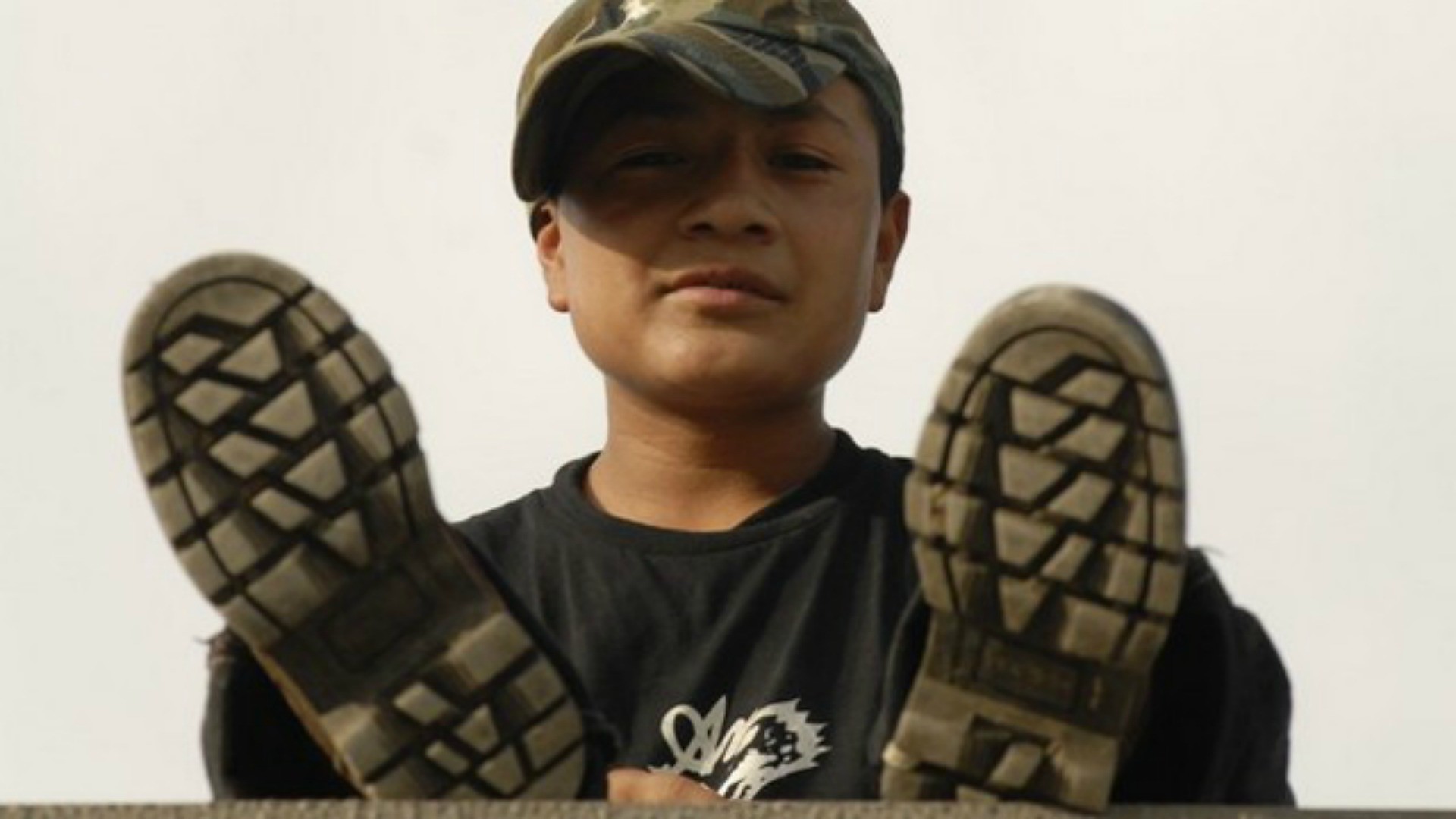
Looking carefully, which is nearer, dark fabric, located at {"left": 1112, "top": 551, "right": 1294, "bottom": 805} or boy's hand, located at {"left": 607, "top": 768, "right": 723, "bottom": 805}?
dark fabric, located at {"left": 1112, "top": 551, "right": 1294, "bottom": 805}

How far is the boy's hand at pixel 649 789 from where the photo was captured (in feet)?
18.8

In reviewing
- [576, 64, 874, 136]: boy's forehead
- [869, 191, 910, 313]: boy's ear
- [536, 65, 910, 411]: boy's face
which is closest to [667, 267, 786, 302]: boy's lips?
[536, 65, 910, 411]: boy's face

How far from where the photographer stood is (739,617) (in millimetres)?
6297

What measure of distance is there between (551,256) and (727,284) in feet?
1.46

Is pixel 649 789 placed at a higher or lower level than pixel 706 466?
lower

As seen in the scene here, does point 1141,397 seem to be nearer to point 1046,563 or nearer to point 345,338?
point 1046,563

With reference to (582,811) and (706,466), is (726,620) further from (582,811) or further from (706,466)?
(582,811)

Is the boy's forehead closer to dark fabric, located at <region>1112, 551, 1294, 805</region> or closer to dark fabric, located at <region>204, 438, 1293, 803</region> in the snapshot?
dark fabric, located at <region>204, 438, 1293, 803</region>

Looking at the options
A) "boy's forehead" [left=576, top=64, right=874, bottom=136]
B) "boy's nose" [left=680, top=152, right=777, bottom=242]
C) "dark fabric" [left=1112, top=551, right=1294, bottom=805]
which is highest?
"boy's forehead" [left=576, top=64, right=874, bottom=136]

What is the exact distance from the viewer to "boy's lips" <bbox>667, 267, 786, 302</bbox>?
21.0 feet

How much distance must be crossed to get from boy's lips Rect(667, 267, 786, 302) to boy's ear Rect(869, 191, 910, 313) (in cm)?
43

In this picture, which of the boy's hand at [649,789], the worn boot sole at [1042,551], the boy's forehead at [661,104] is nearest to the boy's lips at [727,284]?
the boy's forehead at [661,104]

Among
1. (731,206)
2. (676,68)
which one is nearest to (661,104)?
(676,68)

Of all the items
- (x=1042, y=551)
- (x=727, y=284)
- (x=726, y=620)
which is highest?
(x=727, y=284)
